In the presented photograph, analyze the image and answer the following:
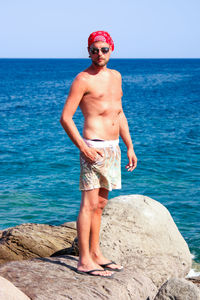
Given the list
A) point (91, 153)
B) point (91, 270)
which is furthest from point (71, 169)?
point (91, 153)

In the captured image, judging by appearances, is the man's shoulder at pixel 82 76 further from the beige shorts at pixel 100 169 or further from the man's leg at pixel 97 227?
the man's leg at pixel 97 227

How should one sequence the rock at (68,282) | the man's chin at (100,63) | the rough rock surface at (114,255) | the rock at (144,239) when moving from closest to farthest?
the rock at (68,282)
the rough rock surface at (114,255)
the man's chin at (100,63)
the rock at (144,239)

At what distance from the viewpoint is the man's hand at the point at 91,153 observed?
4.93 m

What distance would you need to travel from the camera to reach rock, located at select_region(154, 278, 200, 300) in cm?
493

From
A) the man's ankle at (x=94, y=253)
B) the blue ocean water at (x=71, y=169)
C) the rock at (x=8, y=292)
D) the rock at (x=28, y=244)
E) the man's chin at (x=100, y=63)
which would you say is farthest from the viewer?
the blue ocean water at (x=71, y=169)

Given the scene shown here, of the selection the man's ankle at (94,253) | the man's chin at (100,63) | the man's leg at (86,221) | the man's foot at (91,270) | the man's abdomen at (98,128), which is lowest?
the man's foot at (91,270)

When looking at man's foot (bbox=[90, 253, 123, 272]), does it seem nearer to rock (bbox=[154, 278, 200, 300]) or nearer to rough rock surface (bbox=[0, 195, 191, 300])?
rough rock surface (bbox=[0, 195, 191, 300])

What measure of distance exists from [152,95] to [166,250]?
156 ft

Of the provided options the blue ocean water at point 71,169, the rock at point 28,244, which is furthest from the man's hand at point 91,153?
the blue ocean water at point 71,169
